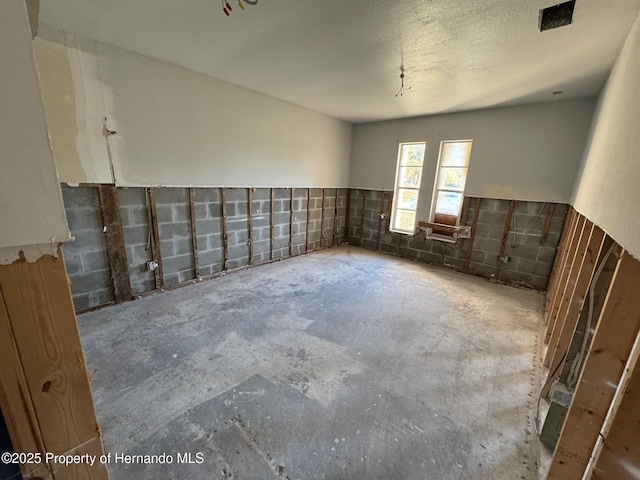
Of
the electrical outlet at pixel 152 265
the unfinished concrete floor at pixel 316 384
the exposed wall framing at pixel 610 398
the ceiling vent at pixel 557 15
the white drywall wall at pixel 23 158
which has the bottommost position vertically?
the unfinished concrete floor at pixel 316 384

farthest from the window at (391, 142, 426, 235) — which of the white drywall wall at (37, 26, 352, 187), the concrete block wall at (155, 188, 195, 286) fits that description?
the concrete block wall at (155, 188, 195, 286)

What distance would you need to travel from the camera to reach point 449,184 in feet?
16.0

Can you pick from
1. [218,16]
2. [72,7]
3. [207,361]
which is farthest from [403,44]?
[207,361]

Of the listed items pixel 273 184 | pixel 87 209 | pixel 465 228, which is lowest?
pixel 465 228

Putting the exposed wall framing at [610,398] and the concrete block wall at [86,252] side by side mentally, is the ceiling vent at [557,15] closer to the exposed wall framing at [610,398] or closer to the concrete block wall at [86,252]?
the exposed wall framing at [610,398]

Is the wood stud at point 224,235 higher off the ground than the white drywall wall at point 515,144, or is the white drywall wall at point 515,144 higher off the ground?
the white drywall wall at point 515,144

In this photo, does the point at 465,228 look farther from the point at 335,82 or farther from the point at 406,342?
the point at 335,82

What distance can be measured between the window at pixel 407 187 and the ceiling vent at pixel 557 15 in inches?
123

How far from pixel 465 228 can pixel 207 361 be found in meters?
4.45

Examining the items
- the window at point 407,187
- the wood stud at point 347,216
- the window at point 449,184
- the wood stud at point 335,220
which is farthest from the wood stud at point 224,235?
the window at point 449,184

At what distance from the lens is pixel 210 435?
1616 mm

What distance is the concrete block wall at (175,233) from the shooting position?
3429 millimetres

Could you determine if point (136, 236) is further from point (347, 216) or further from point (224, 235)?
point (347, 216)

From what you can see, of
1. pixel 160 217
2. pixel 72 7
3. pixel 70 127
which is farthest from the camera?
pixel 160 217
